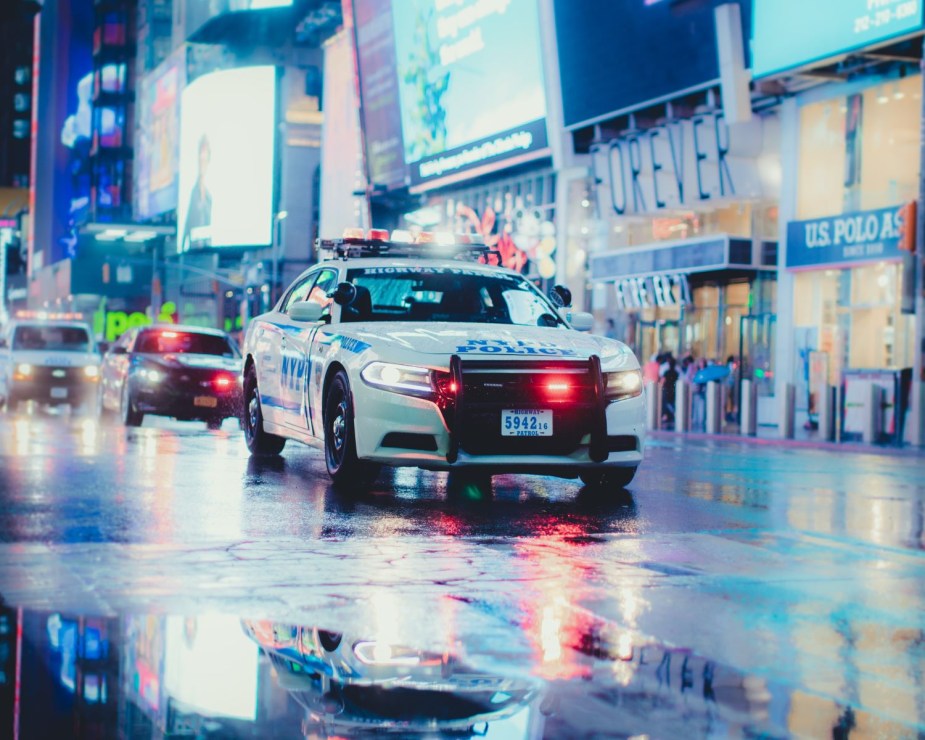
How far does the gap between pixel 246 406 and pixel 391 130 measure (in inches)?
1641

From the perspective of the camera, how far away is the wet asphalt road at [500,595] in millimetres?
4746

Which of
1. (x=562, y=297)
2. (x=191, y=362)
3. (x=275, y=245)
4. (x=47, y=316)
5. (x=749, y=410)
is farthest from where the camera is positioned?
(x=275, y=245)

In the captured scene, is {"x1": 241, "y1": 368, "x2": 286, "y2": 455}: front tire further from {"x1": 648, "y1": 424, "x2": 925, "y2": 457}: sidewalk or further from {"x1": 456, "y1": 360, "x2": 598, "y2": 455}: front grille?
{"x1": 648, "y1": 424, "x2": 925, "y2": 457}: sidewalk

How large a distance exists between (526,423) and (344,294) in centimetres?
231

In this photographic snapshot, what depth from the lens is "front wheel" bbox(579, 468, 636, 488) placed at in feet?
39.0

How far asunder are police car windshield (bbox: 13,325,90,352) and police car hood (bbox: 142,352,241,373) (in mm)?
7809

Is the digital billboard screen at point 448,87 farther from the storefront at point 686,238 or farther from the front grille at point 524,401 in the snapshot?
the front grille at point 524,401

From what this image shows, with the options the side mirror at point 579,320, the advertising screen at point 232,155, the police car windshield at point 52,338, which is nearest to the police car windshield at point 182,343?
the police car windshield at point 52,338

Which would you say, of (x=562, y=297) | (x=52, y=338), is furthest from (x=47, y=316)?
(x=562, y=297)

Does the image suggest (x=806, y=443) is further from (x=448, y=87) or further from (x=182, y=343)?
(x=448, y=87)

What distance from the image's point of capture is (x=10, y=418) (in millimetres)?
23500

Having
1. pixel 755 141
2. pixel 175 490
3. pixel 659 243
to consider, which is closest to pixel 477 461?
pixel 175 490

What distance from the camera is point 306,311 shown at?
12.5 m

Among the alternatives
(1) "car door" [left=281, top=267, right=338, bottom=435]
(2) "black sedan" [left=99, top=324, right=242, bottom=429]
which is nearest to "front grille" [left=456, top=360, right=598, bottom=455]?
(1) "car door" [left=281, top=267, right=338, bottom=435]
